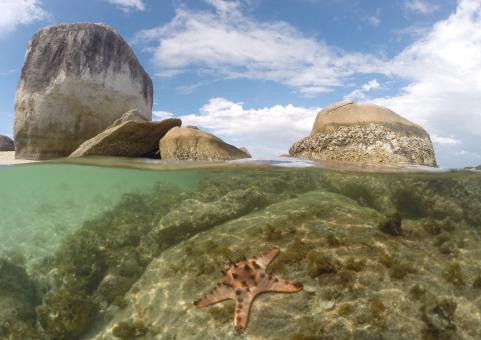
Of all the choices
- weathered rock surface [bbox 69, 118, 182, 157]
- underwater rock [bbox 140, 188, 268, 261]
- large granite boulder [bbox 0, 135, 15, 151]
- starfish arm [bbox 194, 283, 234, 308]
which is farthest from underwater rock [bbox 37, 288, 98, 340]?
large granite boulder [bbox 0, 135, 15, 151]

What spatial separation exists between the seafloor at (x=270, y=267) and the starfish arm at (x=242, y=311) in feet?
0.50

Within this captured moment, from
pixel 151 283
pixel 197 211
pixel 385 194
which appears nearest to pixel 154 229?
pixel 197 211

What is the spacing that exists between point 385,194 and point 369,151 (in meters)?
2.50

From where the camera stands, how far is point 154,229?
11297 millimetres

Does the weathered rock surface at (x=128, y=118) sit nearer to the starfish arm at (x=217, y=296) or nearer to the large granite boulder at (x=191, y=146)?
the large granite boulder at (x=191, y=146)

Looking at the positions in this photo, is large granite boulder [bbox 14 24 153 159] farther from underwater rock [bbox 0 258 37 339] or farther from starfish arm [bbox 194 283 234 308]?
starfish arm [bbox 194 283 234 308]

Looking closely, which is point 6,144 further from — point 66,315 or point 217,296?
point 217,296

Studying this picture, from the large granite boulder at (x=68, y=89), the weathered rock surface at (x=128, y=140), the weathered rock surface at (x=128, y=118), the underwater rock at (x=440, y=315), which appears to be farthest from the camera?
the large granite boulder at (x=68, y=89)

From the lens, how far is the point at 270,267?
7207mm

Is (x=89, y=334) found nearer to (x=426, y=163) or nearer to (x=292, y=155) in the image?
(x=292, y=155)

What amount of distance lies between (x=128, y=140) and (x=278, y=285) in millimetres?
9534

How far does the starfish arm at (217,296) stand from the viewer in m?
6.31

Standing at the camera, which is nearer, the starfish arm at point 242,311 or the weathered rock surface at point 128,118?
the starfish arm at point 242,311

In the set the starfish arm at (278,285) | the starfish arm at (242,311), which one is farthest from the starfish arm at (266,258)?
the starfish arm at (242,311)
